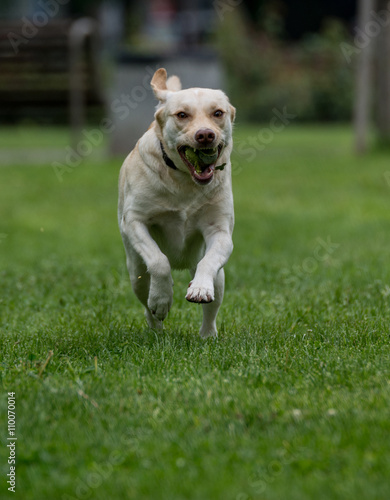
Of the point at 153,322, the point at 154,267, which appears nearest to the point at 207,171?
the point at 154,267

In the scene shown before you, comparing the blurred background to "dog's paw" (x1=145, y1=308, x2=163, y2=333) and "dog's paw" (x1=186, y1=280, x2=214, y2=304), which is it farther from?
"dog's paw" (x1=186, y1=280, x2=214, y2=304)

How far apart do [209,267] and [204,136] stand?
0.70 meters

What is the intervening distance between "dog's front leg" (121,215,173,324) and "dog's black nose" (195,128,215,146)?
68 cm

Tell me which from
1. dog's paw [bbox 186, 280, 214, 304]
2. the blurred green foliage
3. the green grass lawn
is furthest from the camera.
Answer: the blurred green foliage

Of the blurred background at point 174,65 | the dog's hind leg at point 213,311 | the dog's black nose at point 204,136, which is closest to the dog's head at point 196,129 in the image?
the dog's black nose at point 204,136

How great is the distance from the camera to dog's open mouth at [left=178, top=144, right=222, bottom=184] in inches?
188

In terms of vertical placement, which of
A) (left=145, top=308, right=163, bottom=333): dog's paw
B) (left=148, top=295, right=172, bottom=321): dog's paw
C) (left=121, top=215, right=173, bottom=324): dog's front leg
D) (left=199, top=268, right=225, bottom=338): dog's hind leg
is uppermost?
(left=121, top=215, right=173, bottom=324): dog's front leg

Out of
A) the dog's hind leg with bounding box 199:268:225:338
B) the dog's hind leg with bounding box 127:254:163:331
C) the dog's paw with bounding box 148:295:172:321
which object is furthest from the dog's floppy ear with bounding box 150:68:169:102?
the dog's paw with bounding box 148:295:172:321

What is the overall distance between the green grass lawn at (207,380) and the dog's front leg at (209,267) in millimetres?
313

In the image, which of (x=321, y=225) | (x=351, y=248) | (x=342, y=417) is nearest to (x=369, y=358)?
(x=342, y=417)

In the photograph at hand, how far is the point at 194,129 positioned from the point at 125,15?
128 ft

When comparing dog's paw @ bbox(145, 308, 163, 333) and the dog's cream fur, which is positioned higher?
the dog's cream fur

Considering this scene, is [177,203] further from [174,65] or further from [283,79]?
[283,79]

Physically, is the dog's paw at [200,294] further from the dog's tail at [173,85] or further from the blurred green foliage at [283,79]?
the blurred green foliage at [283,79]
